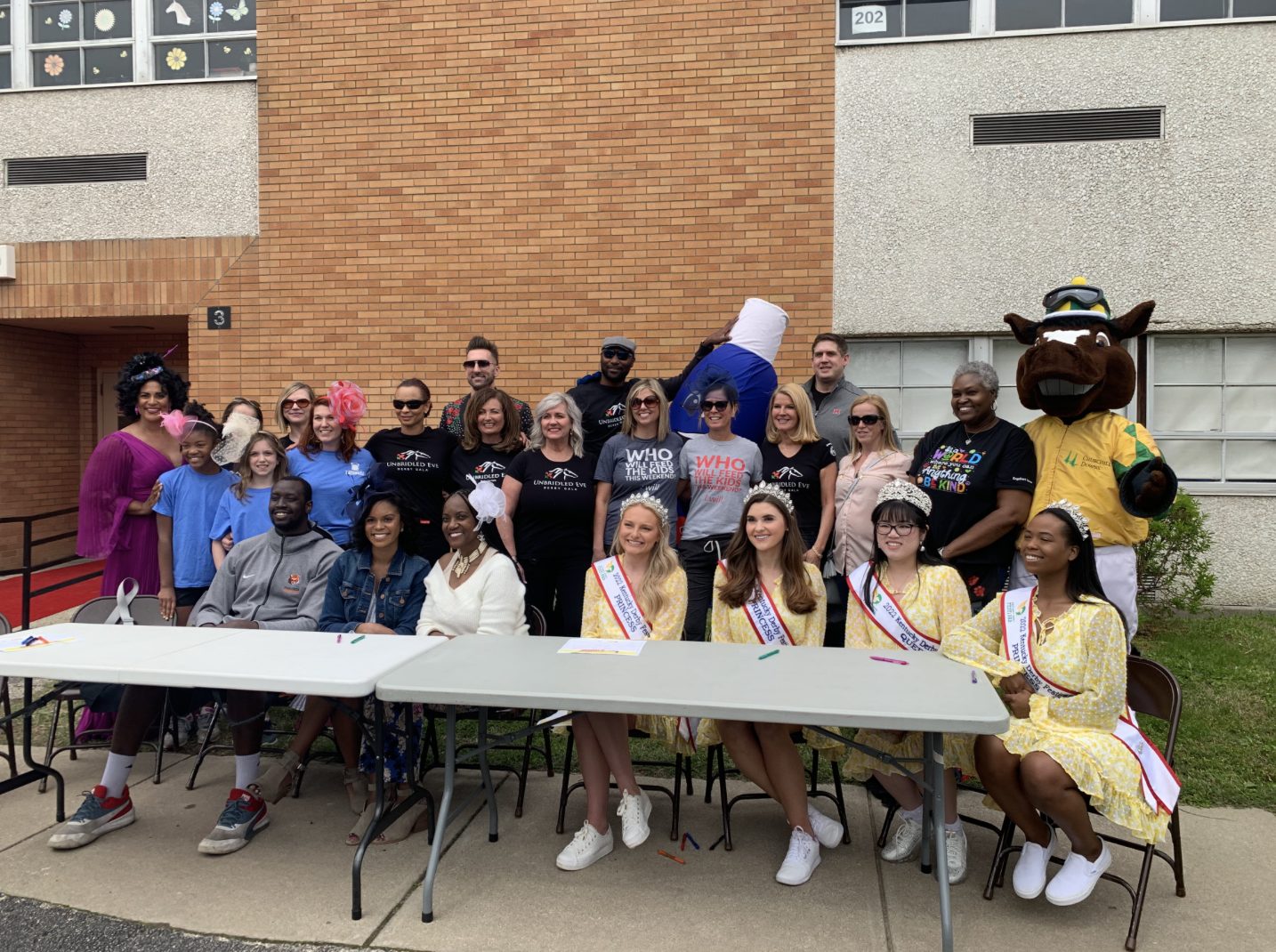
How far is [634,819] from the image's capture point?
11.3ft

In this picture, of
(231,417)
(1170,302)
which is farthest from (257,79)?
(1170,302)

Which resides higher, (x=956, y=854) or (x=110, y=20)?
(x=110, y=20)

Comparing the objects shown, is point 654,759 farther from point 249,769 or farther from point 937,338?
point 937,338

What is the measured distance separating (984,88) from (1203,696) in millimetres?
5025

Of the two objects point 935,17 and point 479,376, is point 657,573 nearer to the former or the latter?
point 479,376

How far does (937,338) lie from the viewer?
764 centimetres

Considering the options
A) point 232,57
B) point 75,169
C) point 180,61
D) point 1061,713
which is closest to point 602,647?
point 1061,713

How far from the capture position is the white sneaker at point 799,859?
125 inches

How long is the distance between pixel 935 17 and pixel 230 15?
20.6ft

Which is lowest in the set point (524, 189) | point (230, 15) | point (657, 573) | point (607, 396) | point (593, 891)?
point (593, 891)

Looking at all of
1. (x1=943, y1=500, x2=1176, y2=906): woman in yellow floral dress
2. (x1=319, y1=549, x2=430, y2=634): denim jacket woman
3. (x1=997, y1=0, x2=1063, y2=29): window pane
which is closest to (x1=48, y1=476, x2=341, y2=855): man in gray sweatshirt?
(x1=319, y1=549, x2=430, y2=634): denim jacket woman

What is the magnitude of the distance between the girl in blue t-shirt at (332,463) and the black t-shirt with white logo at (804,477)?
2139 mm

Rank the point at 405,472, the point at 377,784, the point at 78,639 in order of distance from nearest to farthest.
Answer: the point at 377,784, the point at 78,639, the point at 405,472

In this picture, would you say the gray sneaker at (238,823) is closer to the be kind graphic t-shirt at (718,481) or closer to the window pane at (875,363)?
the be kind graphic t-shirt at (718,481)
